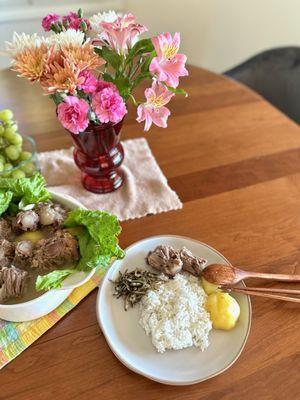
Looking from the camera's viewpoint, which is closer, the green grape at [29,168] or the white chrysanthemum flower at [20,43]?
the white chrysanthemum flower at [20,43]

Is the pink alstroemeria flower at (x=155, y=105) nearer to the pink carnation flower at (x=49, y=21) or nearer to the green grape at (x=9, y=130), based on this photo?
the pink carnation flower at (x=49, y=21)

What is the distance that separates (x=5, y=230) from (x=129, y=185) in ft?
1.06

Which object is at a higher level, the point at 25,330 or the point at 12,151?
the point at 12,151

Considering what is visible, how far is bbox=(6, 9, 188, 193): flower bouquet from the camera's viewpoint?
0.60 meters

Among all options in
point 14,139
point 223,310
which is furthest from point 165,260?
point 14,139

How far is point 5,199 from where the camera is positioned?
68 centimetres

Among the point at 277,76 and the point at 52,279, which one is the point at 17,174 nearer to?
the point at 52,279

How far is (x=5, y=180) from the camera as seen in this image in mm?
699

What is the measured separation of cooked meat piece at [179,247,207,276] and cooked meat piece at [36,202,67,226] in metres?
0.23

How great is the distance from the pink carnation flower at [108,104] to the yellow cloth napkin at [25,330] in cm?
32

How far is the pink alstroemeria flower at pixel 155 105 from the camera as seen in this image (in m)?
0.64

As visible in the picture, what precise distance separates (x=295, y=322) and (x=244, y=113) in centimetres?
68

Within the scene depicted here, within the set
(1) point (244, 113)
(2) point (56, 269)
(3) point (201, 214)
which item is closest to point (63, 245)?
(2) point (56, 269)

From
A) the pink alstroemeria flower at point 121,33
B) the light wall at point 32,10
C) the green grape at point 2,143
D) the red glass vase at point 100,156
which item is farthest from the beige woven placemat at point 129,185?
the light wall at point 32,10
